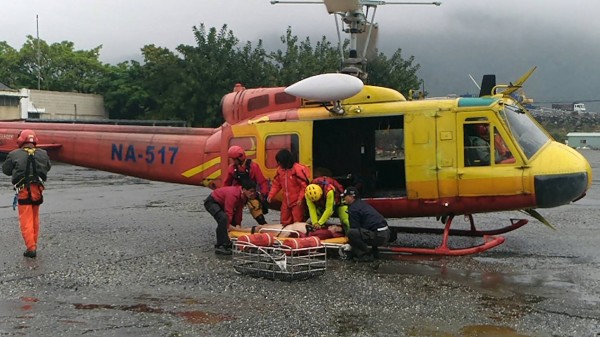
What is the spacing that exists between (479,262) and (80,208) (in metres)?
10.2

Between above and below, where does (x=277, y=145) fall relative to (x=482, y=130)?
below

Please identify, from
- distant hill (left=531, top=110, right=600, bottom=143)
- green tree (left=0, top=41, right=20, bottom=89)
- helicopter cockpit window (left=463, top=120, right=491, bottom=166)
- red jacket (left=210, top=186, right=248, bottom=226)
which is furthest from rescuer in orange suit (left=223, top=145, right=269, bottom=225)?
distant hill (left=531, top=110, right=600, bottom=143)

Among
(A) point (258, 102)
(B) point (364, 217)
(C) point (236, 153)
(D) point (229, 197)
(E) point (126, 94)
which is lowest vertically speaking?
(B) point (364, 217)

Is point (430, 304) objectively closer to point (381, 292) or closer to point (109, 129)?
point (381, 292)

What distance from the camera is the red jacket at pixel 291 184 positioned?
30.8 feet

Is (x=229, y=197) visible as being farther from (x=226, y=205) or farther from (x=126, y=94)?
(x=126, y=94)

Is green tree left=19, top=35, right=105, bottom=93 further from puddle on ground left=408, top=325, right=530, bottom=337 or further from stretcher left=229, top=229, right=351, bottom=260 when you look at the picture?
puddle on ground left=408, top=325, right=530, bottom=337

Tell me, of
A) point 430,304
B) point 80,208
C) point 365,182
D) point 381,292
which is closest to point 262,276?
point 381,292

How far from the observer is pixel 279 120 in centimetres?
1005

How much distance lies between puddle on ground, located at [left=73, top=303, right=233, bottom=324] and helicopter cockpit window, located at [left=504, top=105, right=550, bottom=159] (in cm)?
508

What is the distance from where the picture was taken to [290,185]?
9.48 metres

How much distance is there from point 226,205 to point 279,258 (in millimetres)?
2085

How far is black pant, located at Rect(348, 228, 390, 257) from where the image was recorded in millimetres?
8727

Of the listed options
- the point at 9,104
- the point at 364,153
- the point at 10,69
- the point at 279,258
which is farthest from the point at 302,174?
the point at 10,69
